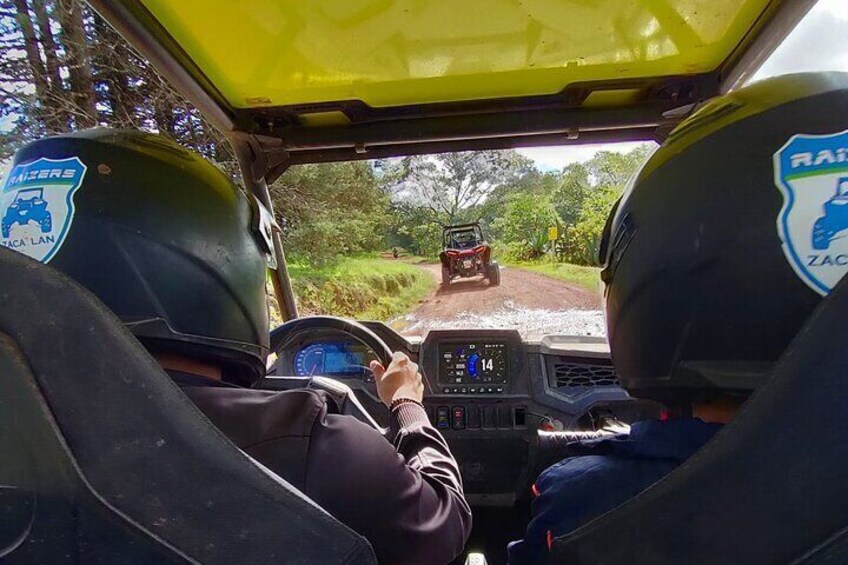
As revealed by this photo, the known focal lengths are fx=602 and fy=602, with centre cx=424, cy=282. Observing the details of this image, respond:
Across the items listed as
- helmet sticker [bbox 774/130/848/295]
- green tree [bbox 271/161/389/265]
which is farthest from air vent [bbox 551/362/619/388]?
green tree [bbox 271/161/389/265]

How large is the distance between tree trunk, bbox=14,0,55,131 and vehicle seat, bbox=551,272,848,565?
9.57 m

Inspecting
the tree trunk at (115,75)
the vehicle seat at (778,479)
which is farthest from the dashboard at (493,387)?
the tree trunk at (115,75)

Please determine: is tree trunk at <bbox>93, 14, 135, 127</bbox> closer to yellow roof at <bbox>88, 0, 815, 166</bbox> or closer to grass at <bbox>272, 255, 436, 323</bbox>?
grass at <bbox>272, 255, 436, 323</bbox>

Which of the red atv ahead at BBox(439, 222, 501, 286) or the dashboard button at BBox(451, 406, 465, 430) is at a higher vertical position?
the red atv ahead at BBox(439, 222, 501, 286)

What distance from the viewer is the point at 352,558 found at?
844mm

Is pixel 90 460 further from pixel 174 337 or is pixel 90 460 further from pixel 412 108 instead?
pixel 412 108

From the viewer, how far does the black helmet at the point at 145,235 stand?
4.33 ft

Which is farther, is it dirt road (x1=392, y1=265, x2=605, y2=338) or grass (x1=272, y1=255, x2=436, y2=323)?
grass (x1=272, y1=255, x2=436, y2=323)

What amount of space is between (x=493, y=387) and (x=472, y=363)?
147mm

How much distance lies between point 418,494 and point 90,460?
26.1 inches

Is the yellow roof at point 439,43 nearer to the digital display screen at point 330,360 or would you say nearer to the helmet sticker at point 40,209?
the helmet sticker at point 40,209

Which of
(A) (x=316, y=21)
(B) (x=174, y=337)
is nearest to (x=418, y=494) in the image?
(B) (x=174, y=337)

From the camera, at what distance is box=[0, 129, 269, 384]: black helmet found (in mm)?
1319

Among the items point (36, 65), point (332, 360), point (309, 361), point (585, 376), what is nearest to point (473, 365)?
point (585, 376)
